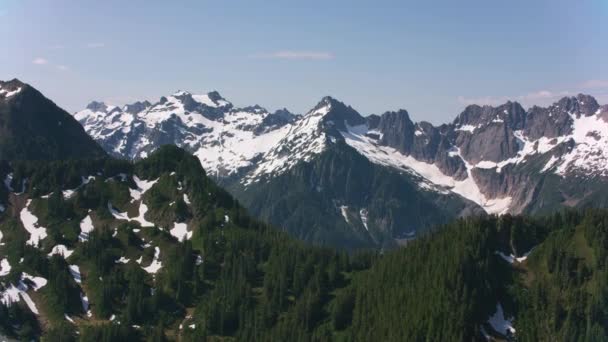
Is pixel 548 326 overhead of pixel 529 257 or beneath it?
beneath

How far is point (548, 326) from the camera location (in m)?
168

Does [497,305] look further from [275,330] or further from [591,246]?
[275,330]

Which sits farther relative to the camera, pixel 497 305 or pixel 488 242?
pixel 488 242

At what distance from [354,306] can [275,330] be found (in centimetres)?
2189

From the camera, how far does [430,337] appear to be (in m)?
165

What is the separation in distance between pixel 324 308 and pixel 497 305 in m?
46.6

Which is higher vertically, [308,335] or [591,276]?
[591,276]

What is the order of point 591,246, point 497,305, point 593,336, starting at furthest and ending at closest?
1. point 591,246
2. point 497,305
3. point 593,336

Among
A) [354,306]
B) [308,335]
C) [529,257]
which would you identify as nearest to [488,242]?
[529,257]

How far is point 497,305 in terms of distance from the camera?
580 feet

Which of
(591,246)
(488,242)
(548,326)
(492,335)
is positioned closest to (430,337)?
(492,335)

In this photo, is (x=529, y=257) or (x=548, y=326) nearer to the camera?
(x=548, y=326)

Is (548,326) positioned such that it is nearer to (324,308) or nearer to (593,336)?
(593,336)

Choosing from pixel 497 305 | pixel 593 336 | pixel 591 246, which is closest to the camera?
pixel 593 336
